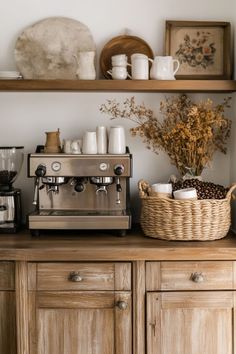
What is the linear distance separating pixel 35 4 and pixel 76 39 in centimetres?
28

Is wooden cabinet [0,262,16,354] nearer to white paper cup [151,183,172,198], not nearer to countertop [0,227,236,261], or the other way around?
countertop [0,227,236,261]

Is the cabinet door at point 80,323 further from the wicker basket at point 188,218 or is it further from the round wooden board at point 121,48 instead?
the round wooden board at point 121,48

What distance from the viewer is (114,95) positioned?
2809 millimetres

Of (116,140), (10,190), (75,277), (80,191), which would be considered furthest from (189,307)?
(10,190)

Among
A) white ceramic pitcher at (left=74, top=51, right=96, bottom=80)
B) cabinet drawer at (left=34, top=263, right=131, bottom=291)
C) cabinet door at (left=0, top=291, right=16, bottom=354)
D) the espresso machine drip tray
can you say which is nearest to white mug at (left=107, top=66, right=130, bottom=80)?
white ceramic pitcher at (left=74, top=51, right=96, bottom=80)

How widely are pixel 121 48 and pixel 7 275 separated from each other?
4.12 feet

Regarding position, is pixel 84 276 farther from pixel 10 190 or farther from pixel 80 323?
pixel 10 190

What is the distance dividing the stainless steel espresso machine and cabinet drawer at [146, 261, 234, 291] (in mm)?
300

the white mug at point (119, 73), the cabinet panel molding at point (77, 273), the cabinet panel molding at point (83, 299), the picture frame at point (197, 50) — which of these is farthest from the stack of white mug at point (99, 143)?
the cabinet panel molding at point (83, 299)

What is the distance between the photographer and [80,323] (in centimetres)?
232

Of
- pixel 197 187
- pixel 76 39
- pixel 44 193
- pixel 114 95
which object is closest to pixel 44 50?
pixel 76 39

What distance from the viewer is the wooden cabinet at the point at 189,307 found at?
2303 millimetres

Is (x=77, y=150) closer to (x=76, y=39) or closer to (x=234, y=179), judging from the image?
(x=76, y=39)

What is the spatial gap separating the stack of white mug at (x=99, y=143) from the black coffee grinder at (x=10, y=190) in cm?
27
